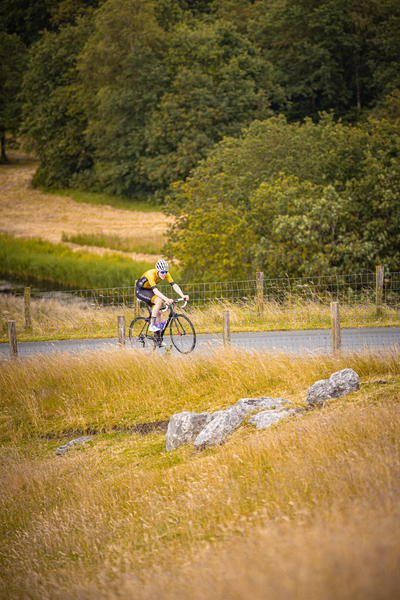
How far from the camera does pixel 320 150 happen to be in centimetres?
2269

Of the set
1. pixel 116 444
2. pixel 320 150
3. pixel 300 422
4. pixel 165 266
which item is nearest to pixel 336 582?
pixel 300 422

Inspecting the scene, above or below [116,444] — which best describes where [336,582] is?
above

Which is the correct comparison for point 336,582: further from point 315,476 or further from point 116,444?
point 116,444

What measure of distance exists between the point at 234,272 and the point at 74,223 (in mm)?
28616

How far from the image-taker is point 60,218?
49031mm

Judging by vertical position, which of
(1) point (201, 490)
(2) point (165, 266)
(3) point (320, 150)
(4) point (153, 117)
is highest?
(4) point (153, 117)

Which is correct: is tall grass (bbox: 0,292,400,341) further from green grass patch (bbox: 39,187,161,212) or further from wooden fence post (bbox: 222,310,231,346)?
green grass patch (bbox: 39,187,161,212)

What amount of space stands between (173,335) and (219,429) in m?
4.77

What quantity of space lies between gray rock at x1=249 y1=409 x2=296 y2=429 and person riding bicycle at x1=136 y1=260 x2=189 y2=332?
13.6 feet

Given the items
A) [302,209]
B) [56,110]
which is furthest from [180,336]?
[56,110]

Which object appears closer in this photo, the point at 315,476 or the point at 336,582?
the point at 336,582

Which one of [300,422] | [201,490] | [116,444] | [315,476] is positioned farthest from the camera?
[116,444]

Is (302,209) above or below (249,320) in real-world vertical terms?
above

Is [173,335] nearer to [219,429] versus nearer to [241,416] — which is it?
[241,416]
